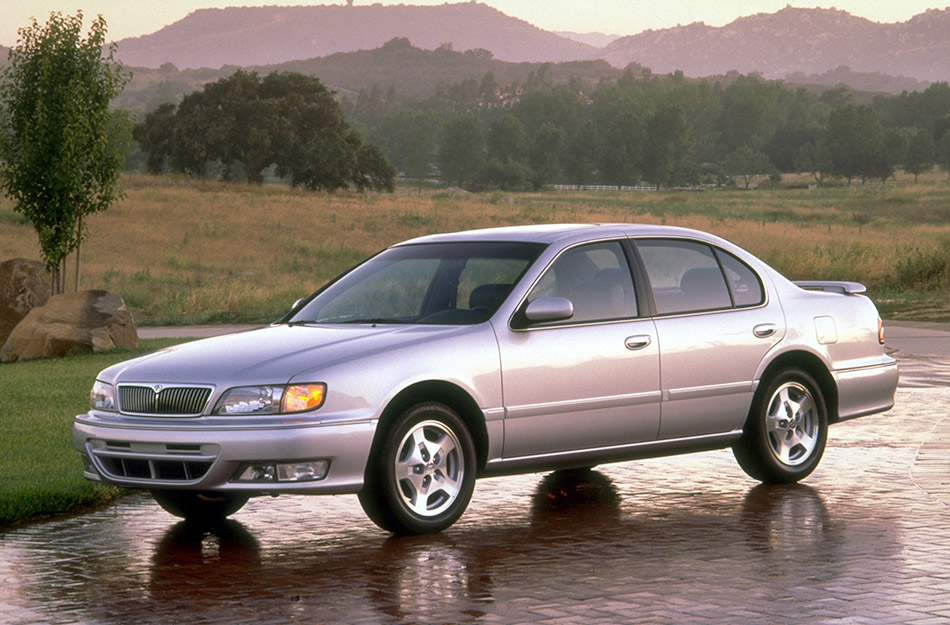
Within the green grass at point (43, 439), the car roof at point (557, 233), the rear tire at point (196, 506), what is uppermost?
the car roof at point (557, 233)

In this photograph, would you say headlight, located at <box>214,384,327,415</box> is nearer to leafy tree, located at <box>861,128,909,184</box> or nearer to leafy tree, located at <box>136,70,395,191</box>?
leafy tree, located at <box>136,70,395,191</box>

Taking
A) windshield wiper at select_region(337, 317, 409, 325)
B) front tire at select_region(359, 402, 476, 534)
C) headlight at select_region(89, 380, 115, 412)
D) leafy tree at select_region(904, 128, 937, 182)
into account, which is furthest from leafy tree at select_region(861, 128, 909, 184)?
headlight at select_region(89, 380, 115, 412)

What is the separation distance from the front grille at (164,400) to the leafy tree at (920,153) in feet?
581

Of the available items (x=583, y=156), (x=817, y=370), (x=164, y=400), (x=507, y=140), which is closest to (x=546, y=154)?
(x=507, y=140)

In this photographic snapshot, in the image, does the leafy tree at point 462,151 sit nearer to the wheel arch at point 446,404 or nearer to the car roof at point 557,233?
the car roof at point 557,233

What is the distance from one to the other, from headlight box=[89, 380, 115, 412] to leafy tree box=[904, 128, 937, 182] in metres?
177

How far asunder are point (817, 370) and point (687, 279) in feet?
3.95

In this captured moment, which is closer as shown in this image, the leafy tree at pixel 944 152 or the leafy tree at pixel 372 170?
the leafy tree at pixel 372 170

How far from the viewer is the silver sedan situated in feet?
24.1

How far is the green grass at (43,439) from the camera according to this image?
28.8 feet

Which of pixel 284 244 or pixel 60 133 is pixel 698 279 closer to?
pixel 60 133

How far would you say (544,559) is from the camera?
23.4 feet

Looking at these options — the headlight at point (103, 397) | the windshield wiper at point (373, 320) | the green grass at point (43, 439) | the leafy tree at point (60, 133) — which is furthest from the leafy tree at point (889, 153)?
the headlight at point (103, 397)

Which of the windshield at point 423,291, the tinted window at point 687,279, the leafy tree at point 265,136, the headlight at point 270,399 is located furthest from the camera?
the leafy tree at point 265,136
